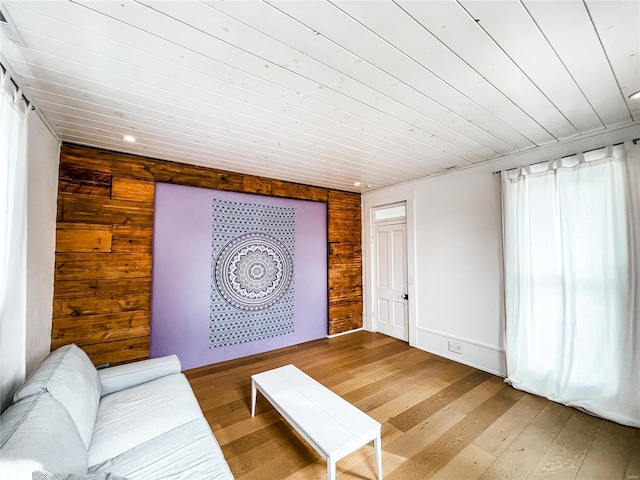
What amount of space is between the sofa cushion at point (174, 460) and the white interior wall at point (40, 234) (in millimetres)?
1193

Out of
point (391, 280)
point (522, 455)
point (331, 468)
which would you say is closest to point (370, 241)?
point (391, 280)

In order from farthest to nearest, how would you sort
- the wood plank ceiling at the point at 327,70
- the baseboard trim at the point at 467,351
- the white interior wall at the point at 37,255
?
the baseboard trim at the point at 467,351
the white interior wall at the point at 37,255
the wood plank ceiling at the point at 327,70

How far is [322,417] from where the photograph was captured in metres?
1.64

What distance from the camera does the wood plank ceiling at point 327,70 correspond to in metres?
1.14

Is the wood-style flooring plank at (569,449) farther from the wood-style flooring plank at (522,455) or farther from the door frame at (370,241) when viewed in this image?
the door frame at (370,241)

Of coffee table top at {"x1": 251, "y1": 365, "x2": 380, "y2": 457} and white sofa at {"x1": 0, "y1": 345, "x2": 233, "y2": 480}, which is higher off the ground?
white sofa at {"x1": 0, "y1": 345, "x2": 233, "y2": 480}

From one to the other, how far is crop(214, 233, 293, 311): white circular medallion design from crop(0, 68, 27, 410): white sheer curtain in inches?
72.5

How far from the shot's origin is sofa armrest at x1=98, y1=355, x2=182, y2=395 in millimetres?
1921

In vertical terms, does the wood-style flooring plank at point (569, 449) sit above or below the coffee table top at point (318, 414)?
below

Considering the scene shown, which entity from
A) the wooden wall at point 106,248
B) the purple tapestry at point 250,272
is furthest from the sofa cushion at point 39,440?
the purple tapestry at point 250,272

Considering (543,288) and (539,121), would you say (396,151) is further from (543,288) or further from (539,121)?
(543,288)

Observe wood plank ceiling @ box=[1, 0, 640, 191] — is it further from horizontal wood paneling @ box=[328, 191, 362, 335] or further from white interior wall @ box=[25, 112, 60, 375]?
horizontal wood paneling @ box=[328, 191, 362, 335]

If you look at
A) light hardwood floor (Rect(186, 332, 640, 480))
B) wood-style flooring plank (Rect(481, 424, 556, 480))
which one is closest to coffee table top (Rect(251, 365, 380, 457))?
light hardwood floor (Rect(186, 332, 640, 480))

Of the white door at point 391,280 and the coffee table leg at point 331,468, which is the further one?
the white door at point 391,280
